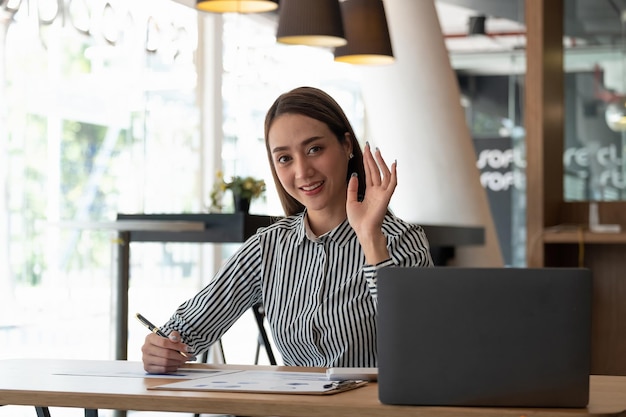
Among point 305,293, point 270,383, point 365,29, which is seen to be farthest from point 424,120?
point 270,383

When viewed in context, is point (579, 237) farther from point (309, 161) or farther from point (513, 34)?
point (513, 34)

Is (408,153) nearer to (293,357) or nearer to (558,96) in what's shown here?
(558,96)

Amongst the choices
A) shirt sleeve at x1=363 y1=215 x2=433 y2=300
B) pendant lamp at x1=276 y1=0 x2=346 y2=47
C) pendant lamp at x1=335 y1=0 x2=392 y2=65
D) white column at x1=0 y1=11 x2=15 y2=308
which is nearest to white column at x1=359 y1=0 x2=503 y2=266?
pendant lamp at x1=335 y1=0 x2=392 y2=65

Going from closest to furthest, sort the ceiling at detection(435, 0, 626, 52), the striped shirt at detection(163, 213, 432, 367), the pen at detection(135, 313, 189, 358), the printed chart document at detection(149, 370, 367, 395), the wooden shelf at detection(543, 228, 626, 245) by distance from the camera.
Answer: the printed chart document at detection(149, 370, 367, 395), the pen at detection(135, 313, 189, 358), the striped shirt at detection(163, 213, 432, 367), the wooden shelf at detection(543, 228, 626, 245), the ceiling at detection(435, 0, 626, 52)

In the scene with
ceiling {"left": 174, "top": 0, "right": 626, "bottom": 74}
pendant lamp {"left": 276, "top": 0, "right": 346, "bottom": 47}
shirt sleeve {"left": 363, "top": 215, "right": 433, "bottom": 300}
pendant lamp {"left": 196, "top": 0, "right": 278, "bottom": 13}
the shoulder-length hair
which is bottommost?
shirt sleeve {"left": 363, "top": 215, "right": 433, "bottom": 300}

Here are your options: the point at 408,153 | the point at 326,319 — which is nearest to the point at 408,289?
the point at 326,319

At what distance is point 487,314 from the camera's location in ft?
4.79

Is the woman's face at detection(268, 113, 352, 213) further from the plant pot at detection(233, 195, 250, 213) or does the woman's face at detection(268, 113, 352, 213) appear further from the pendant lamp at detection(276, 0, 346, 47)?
the plant pot at detection(233, 195, 250, 213)

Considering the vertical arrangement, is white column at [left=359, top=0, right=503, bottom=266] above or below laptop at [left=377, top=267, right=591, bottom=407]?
above

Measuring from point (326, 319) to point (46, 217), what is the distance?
4.03m

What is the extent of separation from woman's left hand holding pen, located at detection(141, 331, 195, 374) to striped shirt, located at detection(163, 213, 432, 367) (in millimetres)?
247

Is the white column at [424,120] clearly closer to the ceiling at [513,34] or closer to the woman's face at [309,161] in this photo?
the ceiling at [513,34]

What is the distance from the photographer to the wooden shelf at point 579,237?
3.99 metres

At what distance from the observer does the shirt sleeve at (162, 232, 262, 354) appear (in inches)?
93.8
